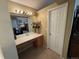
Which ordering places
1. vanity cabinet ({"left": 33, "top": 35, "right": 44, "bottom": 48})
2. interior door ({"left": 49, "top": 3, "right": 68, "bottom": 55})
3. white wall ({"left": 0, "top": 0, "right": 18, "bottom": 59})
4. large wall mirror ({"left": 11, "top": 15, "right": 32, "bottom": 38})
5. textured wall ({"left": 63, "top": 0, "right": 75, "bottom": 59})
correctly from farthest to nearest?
vanity cabinet ({"left": 33, "top": 35, "right": 44, "bottom": 48}), large wall mirror ({"left": 11, "top": 15, "right": 32, "bottom": 38}), interior door ({"left": 49, "top": 3, "right": 68, "bottom": 55}), textured wall ({"left": 63, "top": 0, "right": 75, "bottom": 59}), white wall ({"left": 0, "top": 0, "right": 18, "bottom": 59})

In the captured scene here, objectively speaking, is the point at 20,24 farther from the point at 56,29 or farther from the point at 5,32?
the point at 5,32

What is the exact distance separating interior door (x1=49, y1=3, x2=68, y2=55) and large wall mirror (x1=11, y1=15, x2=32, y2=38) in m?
1.21

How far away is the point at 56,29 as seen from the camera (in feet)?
7.25

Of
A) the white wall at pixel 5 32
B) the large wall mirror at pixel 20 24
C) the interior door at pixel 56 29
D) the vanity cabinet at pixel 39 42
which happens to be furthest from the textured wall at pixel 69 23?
the large wall mirror at pixel 20 24

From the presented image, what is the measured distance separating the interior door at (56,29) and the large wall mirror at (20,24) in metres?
1.21

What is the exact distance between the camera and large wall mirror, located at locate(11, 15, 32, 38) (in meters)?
2.26

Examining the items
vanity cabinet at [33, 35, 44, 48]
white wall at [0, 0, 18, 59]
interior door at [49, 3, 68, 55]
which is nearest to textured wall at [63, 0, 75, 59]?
interior door at [49, 3, 68, 55]

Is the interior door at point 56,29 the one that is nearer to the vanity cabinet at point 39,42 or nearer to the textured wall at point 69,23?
the textured wall at point 69,23

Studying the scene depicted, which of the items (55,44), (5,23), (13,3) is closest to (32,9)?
(13,3)

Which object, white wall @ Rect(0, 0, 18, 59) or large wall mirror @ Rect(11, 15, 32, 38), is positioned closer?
white wall @ Rect(0, 0, 18, 59)

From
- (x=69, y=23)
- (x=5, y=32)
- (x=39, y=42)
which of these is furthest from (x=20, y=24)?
(x=69, y=23)

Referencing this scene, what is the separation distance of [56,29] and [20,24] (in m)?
1.69

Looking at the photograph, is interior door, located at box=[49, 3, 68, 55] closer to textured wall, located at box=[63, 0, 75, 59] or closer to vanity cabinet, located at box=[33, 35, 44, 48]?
textured wall, located at box=[63, 0, 75, 59]

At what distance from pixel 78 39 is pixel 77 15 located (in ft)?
2.80
